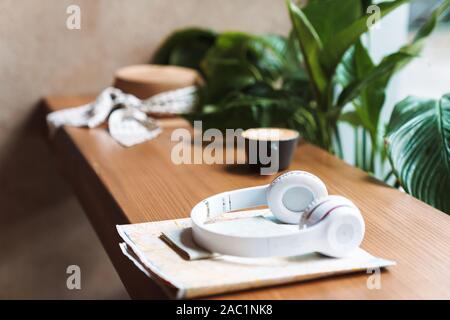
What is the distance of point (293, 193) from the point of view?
77 cm

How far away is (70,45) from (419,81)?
859mm

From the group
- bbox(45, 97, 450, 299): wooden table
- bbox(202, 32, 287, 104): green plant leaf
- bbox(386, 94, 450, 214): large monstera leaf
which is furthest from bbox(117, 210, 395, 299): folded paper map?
bbox(202, 32, 287, 104): green plant leaf

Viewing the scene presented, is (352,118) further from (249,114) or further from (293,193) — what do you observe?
(293,193)

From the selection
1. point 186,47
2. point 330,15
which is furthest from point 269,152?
point 186,47

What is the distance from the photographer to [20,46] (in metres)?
1.49

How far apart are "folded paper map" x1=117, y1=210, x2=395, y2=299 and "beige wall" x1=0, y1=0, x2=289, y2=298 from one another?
0.87m

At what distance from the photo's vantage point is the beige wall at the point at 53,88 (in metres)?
1.50

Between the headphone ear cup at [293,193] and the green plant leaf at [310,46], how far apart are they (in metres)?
0.46

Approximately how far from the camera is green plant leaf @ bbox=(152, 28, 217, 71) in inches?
62.7

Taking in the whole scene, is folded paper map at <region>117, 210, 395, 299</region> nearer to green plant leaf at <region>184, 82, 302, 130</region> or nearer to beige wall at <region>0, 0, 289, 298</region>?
green plant leaf at <region>184, 82, 302, 130</region>

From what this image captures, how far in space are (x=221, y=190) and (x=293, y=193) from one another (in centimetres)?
21

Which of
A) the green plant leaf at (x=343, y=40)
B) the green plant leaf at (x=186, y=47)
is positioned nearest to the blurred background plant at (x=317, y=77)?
the green plant leaf at (x=343, y=40)

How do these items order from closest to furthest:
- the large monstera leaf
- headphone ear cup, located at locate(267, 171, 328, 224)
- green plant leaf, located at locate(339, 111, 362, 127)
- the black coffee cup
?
headphone ear cup, located at locate(267, 171, 328, 224)
the large monstera leaf
the black coffee cup
green plant leaf, located at locate(339, 111, 362, 127)

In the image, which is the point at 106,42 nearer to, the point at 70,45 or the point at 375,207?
the point at 70,45
